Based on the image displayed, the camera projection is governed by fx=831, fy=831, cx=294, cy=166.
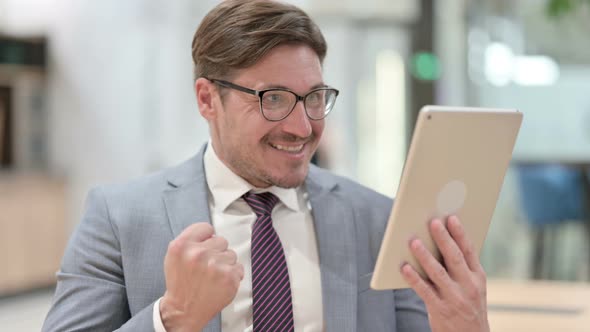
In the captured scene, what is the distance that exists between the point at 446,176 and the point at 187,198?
644 millimetres

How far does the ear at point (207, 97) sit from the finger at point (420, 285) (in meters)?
0.66

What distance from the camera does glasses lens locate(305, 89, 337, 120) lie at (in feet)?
5.79

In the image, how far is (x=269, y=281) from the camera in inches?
70.3

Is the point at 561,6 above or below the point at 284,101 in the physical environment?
above

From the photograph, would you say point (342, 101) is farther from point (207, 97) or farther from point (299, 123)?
point (299, 123)

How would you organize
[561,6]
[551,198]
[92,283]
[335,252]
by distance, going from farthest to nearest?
[561,6], [551,198], [335,252], [92,283]

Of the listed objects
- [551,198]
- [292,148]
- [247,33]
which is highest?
[247,33]

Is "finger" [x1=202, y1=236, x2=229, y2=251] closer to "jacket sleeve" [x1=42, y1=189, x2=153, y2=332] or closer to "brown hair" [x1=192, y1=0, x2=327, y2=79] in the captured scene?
"jacket sleeve" [x1=42, y1=189, x2=153, y2=332]

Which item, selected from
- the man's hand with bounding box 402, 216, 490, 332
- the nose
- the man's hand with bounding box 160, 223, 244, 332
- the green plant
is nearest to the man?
the nose

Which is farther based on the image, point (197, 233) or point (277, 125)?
point (277, 125)

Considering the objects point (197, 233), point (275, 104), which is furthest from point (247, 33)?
point (197, 233)

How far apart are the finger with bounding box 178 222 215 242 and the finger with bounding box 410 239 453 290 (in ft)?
1.18

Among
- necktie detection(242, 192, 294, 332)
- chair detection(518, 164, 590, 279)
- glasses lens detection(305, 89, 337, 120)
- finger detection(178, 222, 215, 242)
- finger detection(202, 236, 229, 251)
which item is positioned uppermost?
glasses lens detection(305, 89, 337, 120)

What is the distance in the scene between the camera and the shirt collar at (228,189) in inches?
73.5
